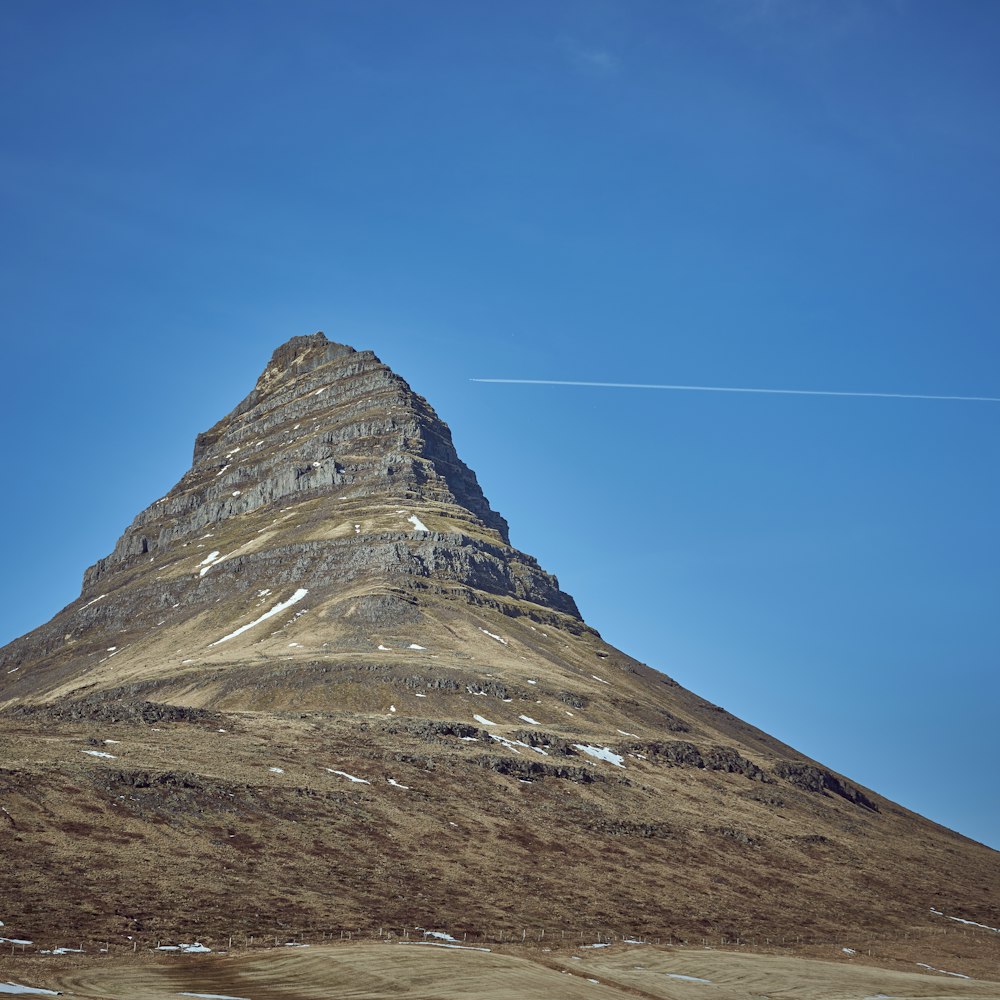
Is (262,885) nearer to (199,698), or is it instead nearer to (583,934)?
(583,934)

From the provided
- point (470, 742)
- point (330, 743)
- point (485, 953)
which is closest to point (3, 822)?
point (485, 953)

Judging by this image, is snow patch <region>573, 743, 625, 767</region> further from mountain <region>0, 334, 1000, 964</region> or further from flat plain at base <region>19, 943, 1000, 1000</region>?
flat plain at base <region>19, 943, 1000, 1000</region>

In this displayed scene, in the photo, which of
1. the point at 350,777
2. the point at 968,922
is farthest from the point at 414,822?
the point at 968,922

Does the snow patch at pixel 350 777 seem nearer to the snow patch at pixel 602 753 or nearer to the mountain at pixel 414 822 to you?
the mountain at pixel 414 822

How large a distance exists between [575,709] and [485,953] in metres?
114

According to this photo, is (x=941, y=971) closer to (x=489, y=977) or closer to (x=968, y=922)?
(x=968, y=922)

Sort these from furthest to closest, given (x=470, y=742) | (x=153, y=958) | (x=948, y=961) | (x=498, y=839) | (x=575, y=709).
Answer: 1. (x=575, y=709)
2. (x=470, y=742)
3. (x=498, y=839)
4. (x=948, y=961)
5. (x=153, y=958)

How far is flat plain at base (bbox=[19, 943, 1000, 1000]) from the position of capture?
209 ft

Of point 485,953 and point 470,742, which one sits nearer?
point 485,953

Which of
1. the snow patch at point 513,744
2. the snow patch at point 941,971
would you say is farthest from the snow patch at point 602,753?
the snow patch at point 941,971

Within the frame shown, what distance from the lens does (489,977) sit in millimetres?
→ 71812

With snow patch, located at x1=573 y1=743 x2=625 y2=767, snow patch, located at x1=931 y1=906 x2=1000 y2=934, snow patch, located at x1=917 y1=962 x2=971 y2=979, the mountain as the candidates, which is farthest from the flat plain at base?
snow patch, located at x1=573 y1=743 x2=625 y2=767

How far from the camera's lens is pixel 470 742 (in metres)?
161

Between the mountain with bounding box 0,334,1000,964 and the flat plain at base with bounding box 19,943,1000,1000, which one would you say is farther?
the mountain with bounding box 0,334,1000,964
